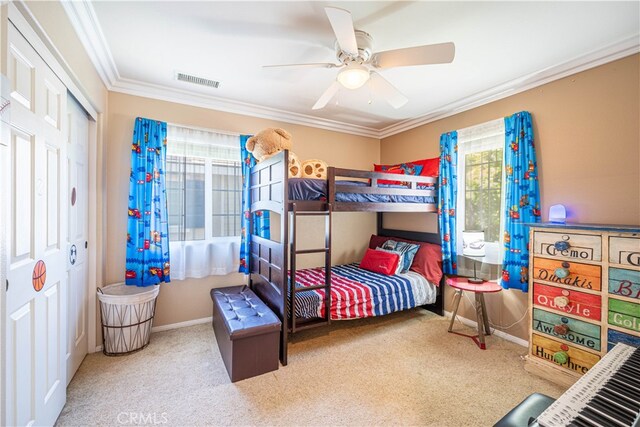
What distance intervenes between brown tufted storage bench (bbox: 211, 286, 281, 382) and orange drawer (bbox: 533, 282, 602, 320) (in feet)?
7.14

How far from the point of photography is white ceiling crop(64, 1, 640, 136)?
5.66 ft

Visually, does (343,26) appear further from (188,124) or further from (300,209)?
(188,124)

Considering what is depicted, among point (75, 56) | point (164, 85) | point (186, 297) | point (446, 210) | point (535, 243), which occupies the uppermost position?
point (164, 85)

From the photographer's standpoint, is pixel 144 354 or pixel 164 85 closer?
pixel 144 354

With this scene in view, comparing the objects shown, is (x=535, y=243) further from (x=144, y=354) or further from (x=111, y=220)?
(x=111, y=220)

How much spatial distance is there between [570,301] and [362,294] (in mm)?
1662

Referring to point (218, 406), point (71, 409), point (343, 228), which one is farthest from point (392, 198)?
point (71, 409)

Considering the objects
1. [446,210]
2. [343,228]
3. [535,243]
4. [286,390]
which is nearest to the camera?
[286,390]

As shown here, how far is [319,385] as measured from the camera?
207cm

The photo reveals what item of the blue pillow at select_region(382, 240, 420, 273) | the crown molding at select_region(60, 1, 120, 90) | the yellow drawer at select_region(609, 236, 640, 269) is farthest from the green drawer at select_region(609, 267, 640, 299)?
the crown molding at select_region(60, 1, 120, 90)

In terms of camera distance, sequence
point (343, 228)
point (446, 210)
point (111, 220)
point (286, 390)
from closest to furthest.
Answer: point (286, 390)
point (111, 220)
point (446, 210)
point (343, 228)

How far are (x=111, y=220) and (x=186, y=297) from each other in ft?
3.68

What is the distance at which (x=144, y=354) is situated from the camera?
250 centimetres

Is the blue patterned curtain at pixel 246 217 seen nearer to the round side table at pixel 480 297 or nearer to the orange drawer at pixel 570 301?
the round side table at pixel 480 297
